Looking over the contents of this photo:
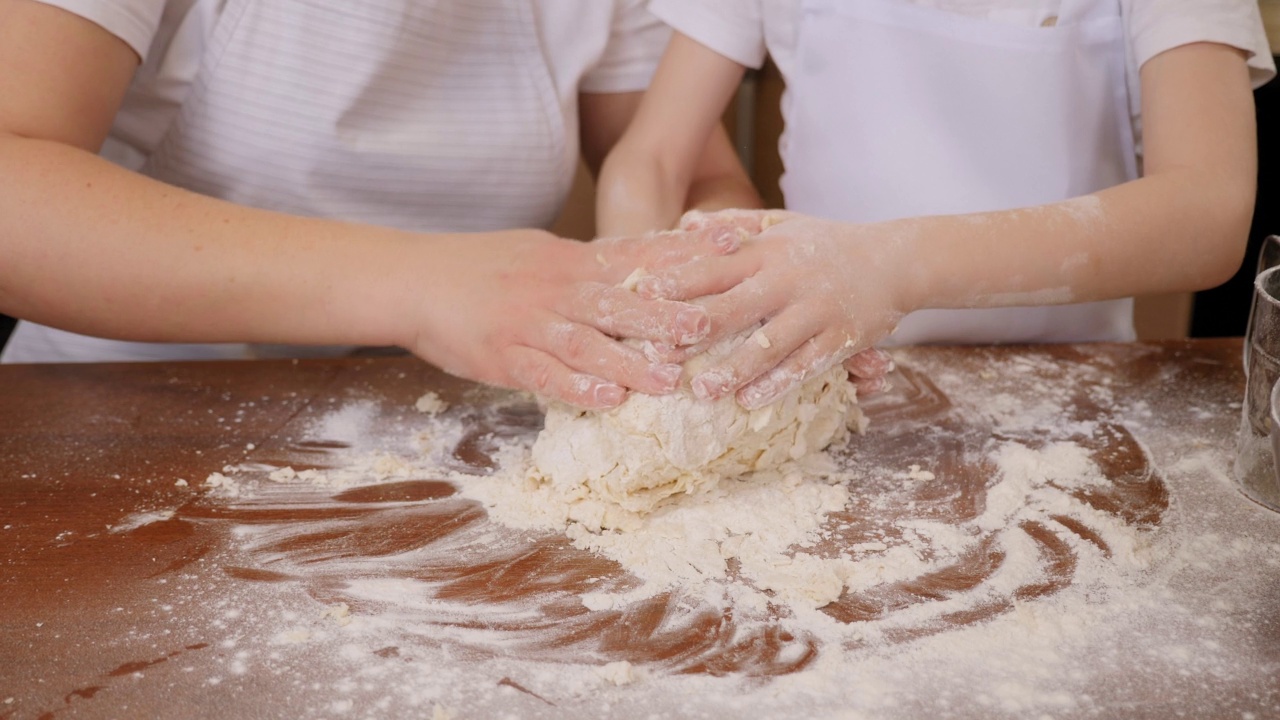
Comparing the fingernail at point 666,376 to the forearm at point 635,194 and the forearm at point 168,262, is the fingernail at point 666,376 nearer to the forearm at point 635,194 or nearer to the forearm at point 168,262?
the forearm at point 168,262

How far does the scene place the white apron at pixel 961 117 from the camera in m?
1.41

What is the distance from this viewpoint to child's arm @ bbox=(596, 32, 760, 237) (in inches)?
58.6

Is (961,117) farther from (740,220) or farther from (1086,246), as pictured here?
(740,220)

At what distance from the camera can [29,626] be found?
82 centimetres

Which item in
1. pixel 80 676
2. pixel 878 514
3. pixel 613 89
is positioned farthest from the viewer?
pixel 613 89

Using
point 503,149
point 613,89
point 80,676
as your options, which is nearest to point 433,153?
point 503,149

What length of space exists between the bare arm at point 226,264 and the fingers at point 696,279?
4 centimetres

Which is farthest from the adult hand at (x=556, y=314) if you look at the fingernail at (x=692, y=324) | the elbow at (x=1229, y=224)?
the elbow at (x=1229, y=224)

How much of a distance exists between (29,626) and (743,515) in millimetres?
655

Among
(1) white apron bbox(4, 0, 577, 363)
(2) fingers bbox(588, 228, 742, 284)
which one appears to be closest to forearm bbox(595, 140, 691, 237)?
(1) white apron bbox(4, 0, 577, 363)

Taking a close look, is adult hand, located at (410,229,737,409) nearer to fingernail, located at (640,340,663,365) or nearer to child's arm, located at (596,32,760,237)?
fingernail, located at (640,340,663,365)

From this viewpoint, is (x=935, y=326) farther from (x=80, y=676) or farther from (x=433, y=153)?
(x=80, y=676)

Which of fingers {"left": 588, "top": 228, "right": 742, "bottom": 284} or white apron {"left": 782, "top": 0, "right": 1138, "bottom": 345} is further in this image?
white apron {"left": 782, "top": 0, "right": 1138, "bottom": 345}

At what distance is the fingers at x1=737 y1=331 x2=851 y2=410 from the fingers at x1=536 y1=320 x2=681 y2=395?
8 centimetres
